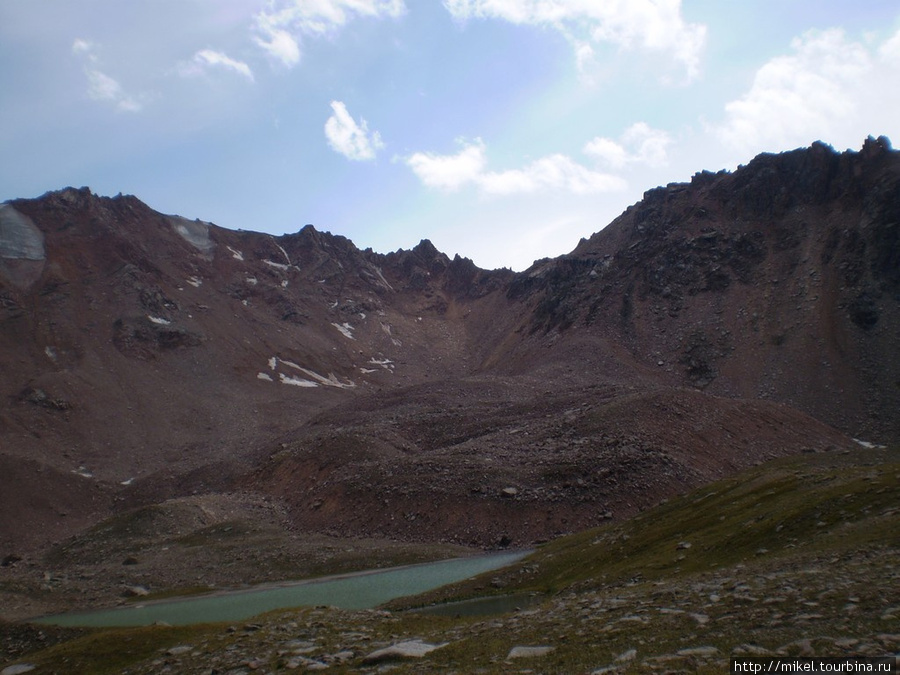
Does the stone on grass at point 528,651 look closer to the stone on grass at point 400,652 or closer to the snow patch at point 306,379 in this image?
the stone on grass at point 400,652

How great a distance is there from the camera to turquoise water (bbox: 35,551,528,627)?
144ft

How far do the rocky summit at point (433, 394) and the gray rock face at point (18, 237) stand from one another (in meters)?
0.68

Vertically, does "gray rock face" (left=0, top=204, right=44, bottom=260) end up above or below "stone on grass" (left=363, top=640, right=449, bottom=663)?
above

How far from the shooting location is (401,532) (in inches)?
2485

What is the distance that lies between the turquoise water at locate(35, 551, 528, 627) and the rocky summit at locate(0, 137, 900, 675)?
15.5 ft

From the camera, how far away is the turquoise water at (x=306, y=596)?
144 ft

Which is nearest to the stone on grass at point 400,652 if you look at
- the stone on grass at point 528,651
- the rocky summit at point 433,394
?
the stone on grass at point 528,651

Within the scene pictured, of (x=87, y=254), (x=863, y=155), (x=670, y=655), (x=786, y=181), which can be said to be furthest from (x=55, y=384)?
(x=863, y=155)

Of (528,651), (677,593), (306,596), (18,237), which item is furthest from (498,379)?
(18,237)

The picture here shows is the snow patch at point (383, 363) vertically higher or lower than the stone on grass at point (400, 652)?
higher

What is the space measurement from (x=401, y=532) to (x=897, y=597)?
5205 cm

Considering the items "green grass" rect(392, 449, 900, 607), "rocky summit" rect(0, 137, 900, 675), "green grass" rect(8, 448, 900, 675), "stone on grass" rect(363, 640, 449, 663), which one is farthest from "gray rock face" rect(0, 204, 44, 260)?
"stone on grass" rect(363, 640, 449, 663)

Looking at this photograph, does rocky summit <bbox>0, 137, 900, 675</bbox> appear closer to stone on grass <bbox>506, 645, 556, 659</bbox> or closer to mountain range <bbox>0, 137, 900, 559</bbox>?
stone on grass <bbox>506, 645, 556, 659</bbox>

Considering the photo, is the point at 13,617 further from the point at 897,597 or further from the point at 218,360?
the point at 218,360
